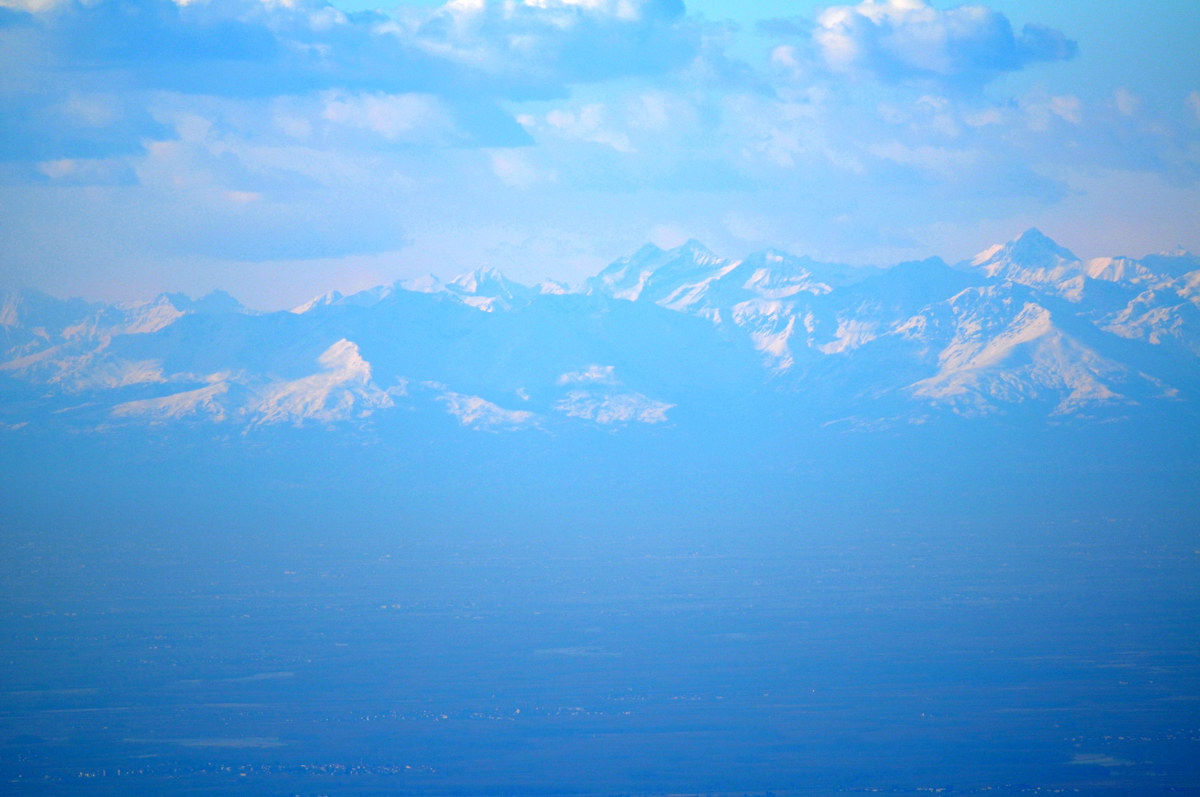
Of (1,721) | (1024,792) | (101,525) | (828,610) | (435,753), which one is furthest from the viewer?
(101,525)

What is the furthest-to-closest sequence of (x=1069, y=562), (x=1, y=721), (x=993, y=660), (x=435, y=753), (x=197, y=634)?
(x=1069, y=562)
(x=197, y=634)
(x=993, y=660)
(x=1, y=721)
(x=435, y=753)

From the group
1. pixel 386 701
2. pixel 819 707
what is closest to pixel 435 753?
pixel 386 701

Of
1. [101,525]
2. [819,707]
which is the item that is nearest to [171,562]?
[101,525]

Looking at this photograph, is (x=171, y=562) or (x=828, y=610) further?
(x=171, y=562)

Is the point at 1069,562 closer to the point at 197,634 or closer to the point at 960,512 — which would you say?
the point at 960,512

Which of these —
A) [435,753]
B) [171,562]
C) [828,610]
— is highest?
[171,562]

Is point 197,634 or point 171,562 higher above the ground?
point 171,562
